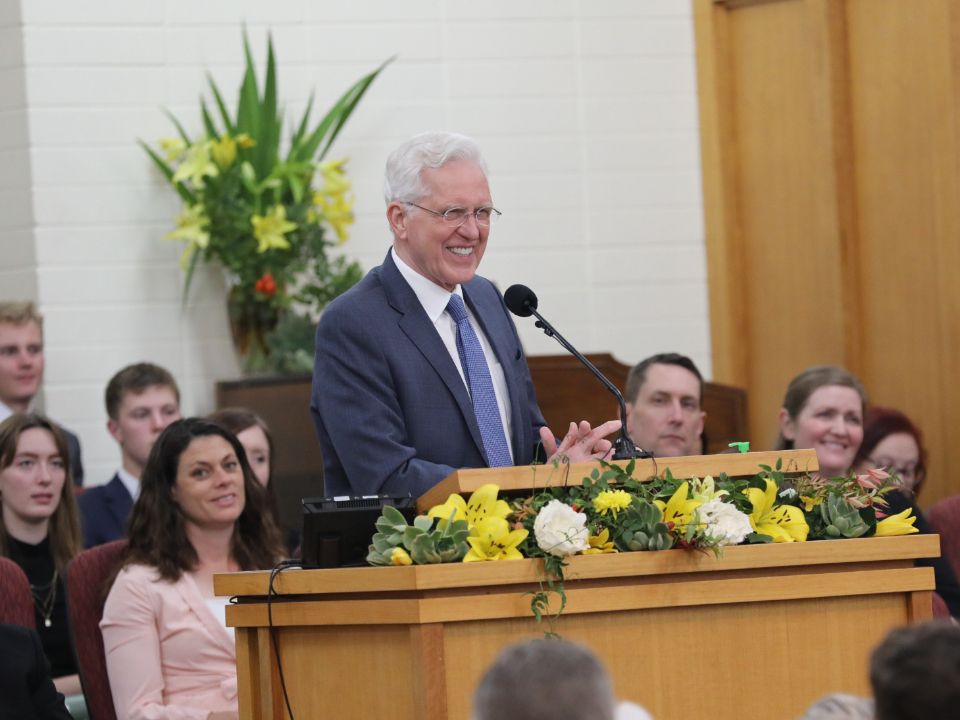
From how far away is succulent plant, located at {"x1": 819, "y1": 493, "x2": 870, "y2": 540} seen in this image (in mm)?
1861

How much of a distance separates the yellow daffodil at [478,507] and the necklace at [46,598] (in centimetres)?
204

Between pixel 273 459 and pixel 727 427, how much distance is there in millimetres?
1627

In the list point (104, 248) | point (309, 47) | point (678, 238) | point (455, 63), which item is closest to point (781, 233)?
point (678, 238)

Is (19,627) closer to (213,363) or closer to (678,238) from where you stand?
(213,363)

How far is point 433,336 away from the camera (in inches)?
90.7

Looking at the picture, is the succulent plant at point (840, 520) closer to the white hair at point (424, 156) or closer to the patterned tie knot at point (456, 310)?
the patterned tie knot at point (456, 310)

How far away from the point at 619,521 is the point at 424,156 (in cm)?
85

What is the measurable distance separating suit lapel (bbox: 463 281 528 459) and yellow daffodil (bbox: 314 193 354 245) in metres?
2.52

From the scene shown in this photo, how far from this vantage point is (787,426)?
3787 mm

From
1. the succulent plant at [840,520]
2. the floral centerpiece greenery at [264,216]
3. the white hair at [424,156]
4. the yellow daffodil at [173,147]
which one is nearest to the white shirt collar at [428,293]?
the white hair at [424,156]

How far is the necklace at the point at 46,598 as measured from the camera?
3434mm

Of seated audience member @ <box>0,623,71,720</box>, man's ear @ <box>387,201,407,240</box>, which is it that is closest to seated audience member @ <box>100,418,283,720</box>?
seated audience member @ <box>0,623,71,720</box>

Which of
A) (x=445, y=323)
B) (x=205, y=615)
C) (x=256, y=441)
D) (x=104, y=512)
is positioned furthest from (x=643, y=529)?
(x=104, y=512)

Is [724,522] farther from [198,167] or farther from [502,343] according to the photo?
[198,167]
